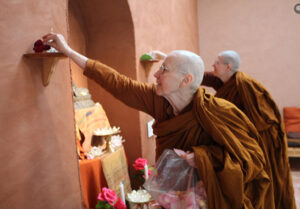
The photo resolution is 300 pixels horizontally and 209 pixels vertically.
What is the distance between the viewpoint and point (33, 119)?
4.76ft

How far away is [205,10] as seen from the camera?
5.81m

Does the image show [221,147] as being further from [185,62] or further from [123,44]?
[123,44]

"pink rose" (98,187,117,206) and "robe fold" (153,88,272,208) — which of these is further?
"pink rose" (98,187,117,206)

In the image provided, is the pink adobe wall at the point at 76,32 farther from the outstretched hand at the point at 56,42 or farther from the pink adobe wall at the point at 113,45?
the outstretched hand at the point at 56,42

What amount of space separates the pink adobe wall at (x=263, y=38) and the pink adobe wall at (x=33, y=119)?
182 inches

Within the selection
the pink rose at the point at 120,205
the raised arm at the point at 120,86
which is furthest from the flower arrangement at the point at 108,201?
the raised arm at the point at 120,86

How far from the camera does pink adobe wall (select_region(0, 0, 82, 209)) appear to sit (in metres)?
1.31

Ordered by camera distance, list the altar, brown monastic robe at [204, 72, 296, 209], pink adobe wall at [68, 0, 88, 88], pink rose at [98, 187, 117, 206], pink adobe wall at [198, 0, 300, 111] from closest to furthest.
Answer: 1. pink rose at [98, 187, 117, 206]
2. the altar
3. brown monastic robe at [204, 72, 296, 209]
4. pink adobe wall at [68, 0, 88, 88]
5. pink adobe wall at [198, 0, 300, 111]

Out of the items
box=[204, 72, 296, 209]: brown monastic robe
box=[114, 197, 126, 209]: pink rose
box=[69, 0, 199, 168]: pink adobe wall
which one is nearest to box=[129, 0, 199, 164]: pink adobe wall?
box=[69, 0, 199, 168]: pink adobe wall

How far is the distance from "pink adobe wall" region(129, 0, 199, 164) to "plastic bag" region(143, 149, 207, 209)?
1252mm

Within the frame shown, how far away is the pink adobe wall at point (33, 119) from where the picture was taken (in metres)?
1.31

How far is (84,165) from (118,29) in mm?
1316

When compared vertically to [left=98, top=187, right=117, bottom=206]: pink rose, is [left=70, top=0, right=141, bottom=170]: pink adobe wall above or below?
above

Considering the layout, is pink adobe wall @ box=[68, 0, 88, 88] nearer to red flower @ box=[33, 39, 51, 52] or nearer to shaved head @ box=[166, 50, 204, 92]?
red flower @ box=[33, 39, 51, 52]
